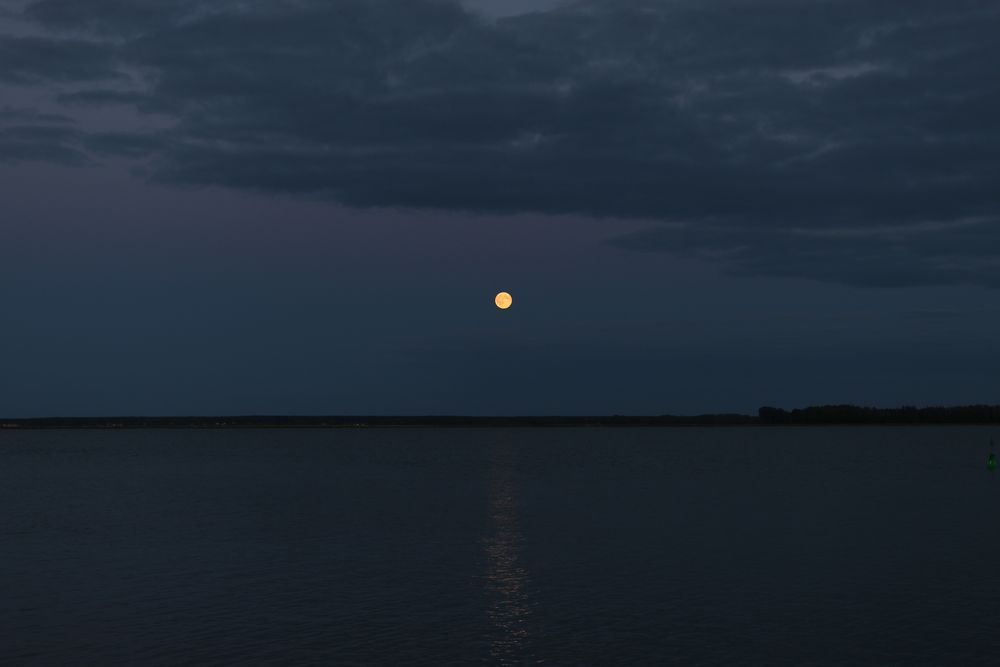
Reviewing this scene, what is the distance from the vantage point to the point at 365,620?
32.5m

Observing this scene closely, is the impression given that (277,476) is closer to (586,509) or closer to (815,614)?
(586,509)

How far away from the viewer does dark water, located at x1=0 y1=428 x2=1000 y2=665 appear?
2911 centimetres

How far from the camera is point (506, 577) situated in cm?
4100

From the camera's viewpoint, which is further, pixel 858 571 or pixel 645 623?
pixel 858 571

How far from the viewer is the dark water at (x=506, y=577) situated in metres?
29.1

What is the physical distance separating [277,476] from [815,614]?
3371 inches

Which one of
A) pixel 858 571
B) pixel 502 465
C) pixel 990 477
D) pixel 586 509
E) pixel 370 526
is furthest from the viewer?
pixel 502 465

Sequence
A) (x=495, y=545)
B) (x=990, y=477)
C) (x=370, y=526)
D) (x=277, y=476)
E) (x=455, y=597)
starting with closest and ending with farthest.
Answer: (x=455, y=597)
(x=495, y=545)
(x=370, y=526)
(x=990, y=477)
(x=277, y=476)

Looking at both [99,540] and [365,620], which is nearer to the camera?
[365,620]

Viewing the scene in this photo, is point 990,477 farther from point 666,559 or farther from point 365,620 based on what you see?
point 365,620

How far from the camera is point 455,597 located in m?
36.4

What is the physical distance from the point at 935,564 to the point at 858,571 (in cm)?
414

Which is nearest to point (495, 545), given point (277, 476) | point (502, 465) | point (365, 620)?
point (365, 620)

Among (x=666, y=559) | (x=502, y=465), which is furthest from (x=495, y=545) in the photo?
(x=502, y=465)
